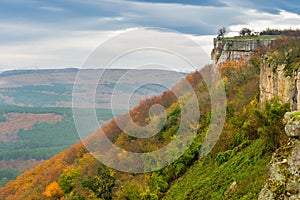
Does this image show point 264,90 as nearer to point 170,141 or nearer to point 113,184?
point 170,141

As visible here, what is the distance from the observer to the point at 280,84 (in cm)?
3144

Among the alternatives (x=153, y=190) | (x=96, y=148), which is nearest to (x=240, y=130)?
(x=153, y=190)

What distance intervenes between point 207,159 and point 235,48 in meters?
31.7

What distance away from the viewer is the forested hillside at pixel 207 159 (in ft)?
81.2

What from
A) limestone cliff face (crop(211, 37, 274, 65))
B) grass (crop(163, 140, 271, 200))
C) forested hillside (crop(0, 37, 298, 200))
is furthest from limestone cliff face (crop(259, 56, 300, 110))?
limestone cliff face (crop(211, 37, 274, 65))

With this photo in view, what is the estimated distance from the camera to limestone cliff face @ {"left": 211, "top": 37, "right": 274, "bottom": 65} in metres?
60.8

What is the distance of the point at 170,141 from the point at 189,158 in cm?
569

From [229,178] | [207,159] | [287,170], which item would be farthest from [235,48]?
[287,170]

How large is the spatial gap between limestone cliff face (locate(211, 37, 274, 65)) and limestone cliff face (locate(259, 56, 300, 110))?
2388 cm

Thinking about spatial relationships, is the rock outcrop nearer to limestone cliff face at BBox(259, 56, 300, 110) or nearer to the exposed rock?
the exposed rock

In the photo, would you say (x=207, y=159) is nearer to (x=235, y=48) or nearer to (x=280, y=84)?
(x=280, y=84)

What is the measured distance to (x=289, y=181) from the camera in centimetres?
1336

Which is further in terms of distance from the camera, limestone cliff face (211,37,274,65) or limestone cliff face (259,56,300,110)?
limestone cliff face (211,37,274,65)

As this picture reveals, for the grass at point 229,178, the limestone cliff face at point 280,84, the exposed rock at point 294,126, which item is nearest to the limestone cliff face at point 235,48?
the limestone cliff face at point 280,84
